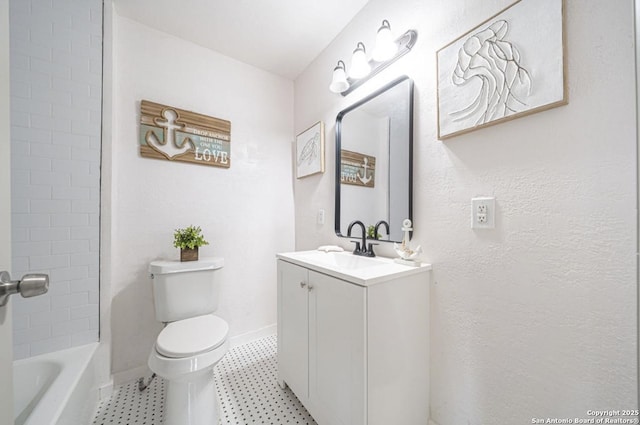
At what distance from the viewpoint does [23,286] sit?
476 mm

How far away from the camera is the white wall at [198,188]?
1.60m

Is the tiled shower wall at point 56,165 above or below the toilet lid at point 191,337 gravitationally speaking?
above

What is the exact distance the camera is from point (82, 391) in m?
1.17

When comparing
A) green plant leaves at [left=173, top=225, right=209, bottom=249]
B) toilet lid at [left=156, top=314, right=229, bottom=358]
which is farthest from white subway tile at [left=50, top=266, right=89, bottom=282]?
toilet lid at [left=156, top=314, right=229, bottom=358]

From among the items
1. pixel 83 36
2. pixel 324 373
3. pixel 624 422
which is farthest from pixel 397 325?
pixel 83 36

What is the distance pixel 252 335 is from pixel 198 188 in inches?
51.0

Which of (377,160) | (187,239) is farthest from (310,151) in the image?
(187,239)

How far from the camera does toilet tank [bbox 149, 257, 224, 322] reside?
1491 millimetres

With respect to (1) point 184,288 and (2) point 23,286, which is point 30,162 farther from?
(2) point 23,286

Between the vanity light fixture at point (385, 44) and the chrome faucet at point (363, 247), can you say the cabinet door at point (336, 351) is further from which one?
the vanity light fixture at point (385, 44)

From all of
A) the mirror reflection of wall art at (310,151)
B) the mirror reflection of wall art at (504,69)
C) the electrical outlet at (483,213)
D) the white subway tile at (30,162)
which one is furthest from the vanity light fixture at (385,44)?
the white subway tile at (30,162)

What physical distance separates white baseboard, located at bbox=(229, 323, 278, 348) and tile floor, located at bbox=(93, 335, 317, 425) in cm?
22

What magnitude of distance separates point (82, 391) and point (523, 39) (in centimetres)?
238

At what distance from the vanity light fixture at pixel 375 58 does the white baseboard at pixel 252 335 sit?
2006mm
